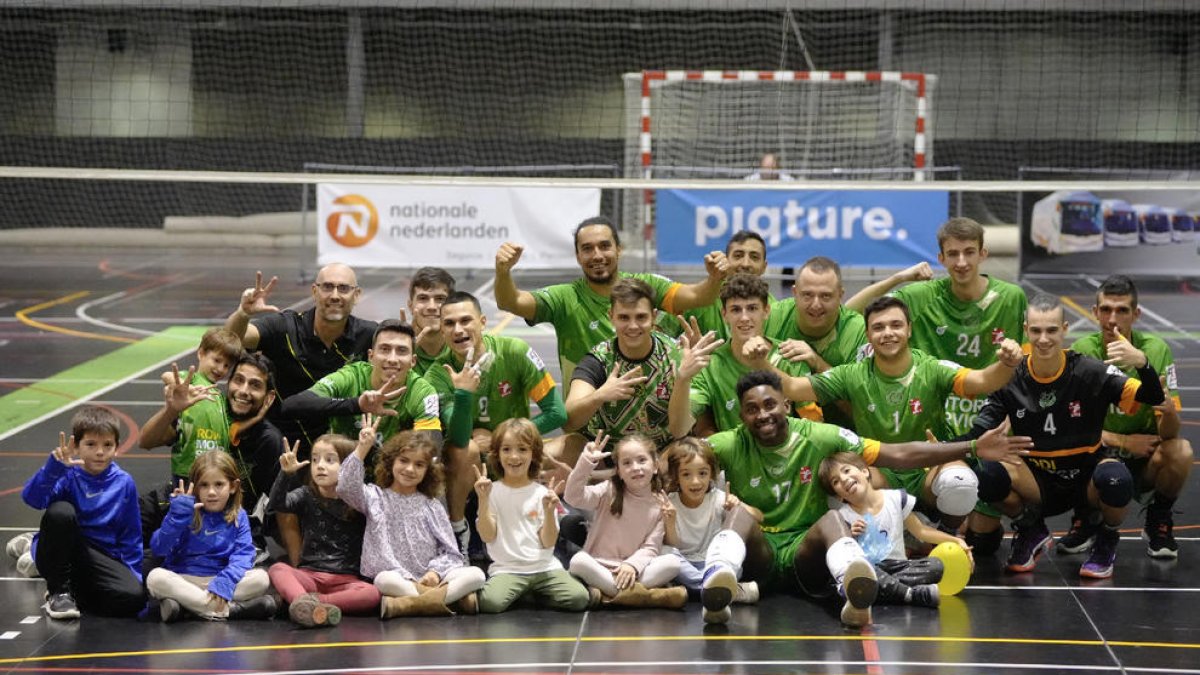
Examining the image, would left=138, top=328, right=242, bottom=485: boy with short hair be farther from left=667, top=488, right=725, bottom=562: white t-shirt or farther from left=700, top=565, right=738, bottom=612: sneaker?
left=700, top=565, right=738, bottom=612: sneaker

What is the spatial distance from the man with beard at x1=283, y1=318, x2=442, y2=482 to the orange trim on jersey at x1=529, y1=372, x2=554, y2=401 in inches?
18.9

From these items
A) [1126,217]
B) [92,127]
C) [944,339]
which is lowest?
[944,339]

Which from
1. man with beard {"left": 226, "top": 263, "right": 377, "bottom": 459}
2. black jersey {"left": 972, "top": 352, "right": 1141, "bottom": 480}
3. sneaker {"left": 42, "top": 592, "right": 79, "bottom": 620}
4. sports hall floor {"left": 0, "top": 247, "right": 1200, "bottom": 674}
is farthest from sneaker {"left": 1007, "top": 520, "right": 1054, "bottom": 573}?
sneaker {"left": 42, "top": 592, "right": 79, "bottom": 620}

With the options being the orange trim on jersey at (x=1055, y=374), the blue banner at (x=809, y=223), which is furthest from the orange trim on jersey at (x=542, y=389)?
the blue banner at (x=809, y=223)

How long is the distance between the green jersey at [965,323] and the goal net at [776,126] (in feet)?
36.7

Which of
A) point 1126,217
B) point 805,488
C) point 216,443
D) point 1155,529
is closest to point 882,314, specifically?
point 805,488

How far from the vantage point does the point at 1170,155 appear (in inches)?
847

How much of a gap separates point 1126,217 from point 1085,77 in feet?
27.7

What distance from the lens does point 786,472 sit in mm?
6492

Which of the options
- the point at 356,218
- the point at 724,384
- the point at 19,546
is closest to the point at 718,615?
the point at 724,384

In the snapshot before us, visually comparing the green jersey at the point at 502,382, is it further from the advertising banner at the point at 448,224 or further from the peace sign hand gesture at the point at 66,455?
the advertising banner at the point at 448,224

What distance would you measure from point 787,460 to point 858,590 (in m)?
0.80

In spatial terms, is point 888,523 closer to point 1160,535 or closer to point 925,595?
point 925,595

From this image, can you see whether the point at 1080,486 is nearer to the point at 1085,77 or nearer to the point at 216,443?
the point at 216,443
